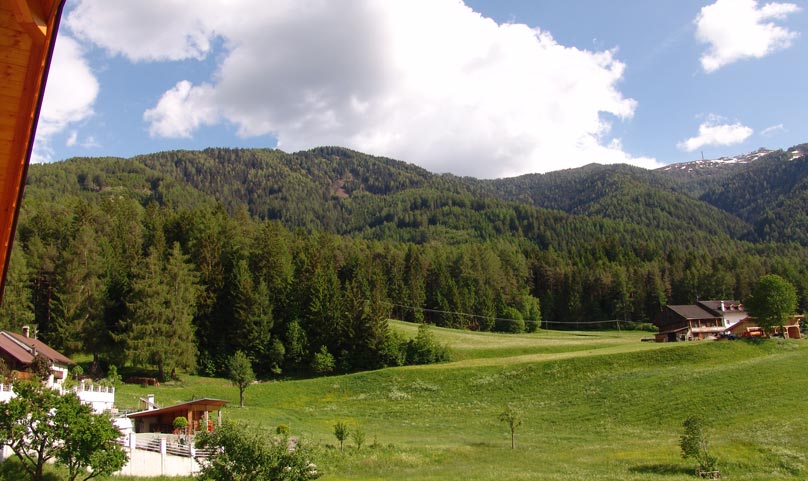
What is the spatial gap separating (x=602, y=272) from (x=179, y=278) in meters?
99.1

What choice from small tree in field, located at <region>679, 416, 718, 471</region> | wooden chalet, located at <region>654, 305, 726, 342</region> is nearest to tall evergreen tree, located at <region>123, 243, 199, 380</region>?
small tree in field, located at <region>679, 416, 718, 471</region>

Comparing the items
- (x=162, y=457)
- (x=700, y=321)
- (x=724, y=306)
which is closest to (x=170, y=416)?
(x=162, y=457)

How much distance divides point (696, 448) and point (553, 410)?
21.3 m

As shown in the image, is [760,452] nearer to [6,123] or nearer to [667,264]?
[6,123]

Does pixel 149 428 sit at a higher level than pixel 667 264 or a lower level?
lower

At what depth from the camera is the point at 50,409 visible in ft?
75.6

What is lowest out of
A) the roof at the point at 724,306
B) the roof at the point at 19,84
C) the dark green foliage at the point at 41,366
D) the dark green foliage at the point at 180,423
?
the dark green foliage at the point at 180,423

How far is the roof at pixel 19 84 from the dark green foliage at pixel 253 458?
1588 centimetres

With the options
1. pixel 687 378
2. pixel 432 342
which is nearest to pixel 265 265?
pixel 432 342

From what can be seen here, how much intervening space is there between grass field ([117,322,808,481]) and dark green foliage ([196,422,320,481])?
11.7 m

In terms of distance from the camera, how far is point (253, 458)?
17922mm

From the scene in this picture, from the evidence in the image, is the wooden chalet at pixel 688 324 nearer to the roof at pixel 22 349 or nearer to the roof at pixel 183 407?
the roof at pixel 183 407

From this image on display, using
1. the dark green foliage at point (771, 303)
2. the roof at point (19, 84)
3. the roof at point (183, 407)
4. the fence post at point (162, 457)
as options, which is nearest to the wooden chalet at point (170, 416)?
the roof at point (183, 407)

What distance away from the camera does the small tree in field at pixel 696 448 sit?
29484 mm
